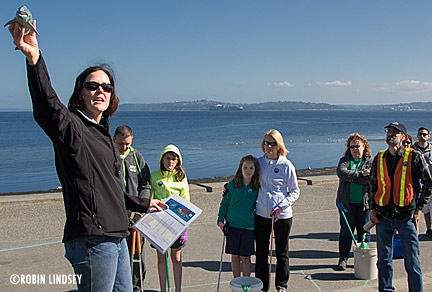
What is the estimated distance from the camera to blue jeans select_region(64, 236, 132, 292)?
2541 mm

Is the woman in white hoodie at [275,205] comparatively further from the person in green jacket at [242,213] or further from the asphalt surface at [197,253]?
the asphalt surface at [197,253]

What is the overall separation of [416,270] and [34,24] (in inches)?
181

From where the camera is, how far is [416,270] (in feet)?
16.2

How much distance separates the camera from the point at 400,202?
501 centimetres

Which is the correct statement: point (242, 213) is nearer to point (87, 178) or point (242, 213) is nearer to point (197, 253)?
point (197, 253)

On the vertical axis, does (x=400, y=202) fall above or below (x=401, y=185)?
below

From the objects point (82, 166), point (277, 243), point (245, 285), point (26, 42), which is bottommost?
point (245, 285)

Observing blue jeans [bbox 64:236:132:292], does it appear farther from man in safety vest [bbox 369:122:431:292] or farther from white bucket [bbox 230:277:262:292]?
man in safety vest [bbox 369:122:431:292]

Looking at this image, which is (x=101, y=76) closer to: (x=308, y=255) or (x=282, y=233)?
(x=282, y=233)

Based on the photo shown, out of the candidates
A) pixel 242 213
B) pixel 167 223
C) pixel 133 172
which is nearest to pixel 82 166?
pixel 167 223

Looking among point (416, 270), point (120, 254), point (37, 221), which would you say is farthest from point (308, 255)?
point (37, 221)

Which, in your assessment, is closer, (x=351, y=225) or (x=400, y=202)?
(x=400, y=202)

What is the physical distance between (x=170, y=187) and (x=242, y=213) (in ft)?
3.14

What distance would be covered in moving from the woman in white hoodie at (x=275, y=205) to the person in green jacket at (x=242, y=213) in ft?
0.31
